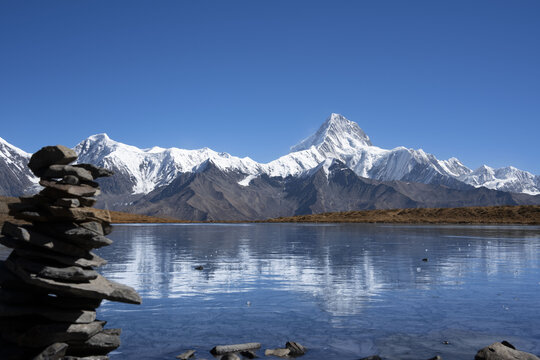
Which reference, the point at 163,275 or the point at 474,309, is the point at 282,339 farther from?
the point at 163,275

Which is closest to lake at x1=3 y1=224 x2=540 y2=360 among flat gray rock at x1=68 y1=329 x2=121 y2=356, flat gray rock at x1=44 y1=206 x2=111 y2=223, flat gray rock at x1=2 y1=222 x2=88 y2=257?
flat gray rock at x1=68 y1=329 x2=121 y2=356

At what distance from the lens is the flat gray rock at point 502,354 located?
63.7 ft

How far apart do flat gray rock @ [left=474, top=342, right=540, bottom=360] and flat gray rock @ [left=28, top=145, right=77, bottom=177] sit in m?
19.1

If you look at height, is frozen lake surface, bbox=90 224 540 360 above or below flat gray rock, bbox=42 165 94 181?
below

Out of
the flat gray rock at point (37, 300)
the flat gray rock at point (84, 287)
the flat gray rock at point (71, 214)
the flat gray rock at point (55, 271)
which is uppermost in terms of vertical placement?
the flat gray rock at point (71, 214)

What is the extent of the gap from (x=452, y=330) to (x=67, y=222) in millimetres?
19447

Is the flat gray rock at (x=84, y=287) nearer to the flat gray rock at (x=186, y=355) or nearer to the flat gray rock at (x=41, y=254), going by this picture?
the flat gray rock at (x=41, y=254)

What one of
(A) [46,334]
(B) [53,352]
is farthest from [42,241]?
(B) [53,352]

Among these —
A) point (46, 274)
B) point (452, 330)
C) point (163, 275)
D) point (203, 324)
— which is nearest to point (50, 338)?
point (46, 274)

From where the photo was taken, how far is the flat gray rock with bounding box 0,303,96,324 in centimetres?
1878

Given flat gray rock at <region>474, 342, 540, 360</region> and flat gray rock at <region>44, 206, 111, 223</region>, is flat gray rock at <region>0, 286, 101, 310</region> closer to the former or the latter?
flat gray rock at <region>44, 206, 111, 223</region>

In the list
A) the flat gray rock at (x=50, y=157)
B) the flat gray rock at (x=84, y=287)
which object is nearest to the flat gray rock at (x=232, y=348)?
the flat gray rock at (x=84, y=287)

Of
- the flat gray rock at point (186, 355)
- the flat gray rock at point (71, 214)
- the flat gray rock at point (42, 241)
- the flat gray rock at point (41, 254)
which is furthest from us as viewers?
the flat gray rock at point (186, 355)

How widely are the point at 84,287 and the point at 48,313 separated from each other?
1.62 metres
